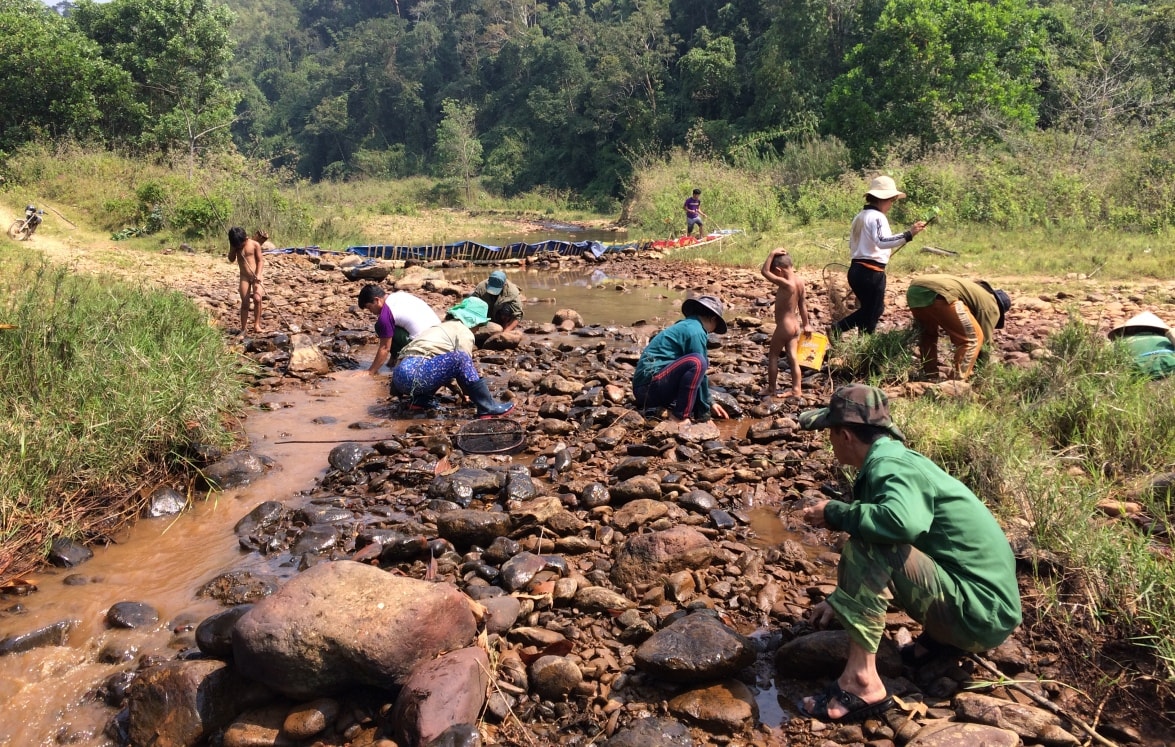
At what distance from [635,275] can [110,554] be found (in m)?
12.9

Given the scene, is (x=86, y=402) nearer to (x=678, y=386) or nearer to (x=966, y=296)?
(x=678, y=386)

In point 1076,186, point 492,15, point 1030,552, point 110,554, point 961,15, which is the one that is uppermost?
point 492,15

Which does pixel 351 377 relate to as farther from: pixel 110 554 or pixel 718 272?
pixel 718 272

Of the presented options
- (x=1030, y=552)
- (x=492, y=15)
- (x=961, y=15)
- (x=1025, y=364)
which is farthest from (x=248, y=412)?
(x=492, y=15)

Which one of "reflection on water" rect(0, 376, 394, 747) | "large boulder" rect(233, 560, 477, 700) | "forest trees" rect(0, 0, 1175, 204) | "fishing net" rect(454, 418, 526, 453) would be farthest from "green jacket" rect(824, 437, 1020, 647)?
"forest trees" rect(0, 0, 1175, 204)

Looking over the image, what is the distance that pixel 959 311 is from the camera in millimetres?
6121

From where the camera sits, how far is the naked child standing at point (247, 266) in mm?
9680

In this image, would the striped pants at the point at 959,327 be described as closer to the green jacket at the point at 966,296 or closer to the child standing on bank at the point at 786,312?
the green jacket at the point at 966,296

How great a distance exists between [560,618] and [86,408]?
11.9ft

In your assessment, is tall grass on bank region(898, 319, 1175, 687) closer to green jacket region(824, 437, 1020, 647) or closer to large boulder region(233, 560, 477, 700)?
green jacket region(824, 437, 1020, 647)

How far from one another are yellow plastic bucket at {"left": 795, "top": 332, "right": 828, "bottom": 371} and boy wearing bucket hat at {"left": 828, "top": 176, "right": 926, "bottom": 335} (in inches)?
18.9

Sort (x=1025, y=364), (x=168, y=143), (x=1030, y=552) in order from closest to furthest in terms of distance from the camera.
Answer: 1. (x=1030, y=552)
2. (x=1025, y=364)
3. (x=168, y=143)

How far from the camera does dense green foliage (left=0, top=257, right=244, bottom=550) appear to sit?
4535 mm

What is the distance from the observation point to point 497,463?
5785mm
